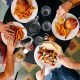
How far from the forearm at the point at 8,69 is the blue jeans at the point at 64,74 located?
343 millimetres

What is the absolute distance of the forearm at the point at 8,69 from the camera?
6.09 ft

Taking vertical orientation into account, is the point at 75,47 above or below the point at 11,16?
below

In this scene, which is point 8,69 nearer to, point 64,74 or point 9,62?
point 9,62

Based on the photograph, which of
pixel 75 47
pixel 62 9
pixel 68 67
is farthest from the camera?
pixel 75 47

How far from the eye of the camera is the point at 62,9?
1739 mm

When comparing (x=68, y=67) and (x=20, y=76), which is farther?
(x=20, y=76)

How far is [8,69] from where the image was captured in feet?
6.20

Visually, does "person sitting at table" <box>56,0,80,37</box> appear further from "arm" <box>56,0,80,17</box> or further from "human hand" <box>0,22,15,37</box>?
"human hand" <box>0,22,15,37</box>

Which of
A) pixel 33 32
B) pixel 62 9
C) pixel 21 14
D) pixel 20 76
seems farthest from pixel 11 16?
pixel 20 76

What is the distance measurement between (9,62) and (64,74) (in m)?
0.45

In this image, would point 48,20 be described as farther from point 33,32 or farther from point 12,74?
point 12,74

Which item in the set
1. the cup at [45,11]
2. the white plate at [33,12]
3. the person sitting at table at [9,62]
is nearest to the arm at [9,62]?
the person sitting at table at [9,62]

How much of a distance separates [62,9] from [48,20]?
135 mm

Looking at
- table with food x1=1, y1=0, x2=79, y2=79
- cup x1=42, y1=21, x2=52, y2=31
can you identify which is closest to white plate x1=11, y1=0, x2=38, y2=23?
table with food x1=1, y1=0, x2=79, y2=79
